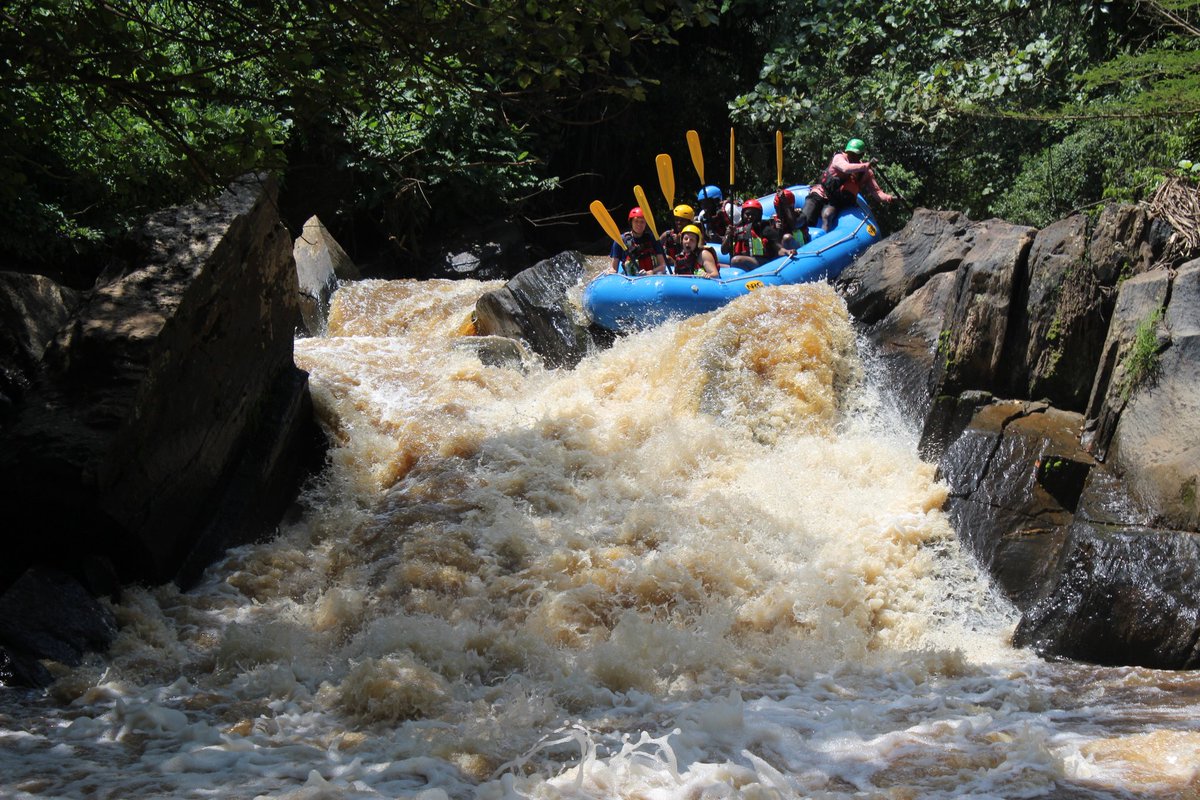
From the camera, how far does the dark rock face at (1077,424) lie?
4.68 m

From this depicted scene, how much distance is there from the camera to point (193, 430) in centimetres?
569

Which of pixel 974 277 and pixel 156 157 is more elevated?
pixel 156 157

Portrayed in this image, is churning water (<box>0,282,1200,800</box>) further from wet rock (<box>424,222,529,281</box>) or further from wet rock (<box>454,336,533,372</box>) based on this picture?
wet rock (<box>424,222,529,281</box>)

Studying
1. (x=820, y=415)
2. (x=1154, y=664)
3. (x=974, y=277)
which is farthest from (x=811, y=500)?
(x=1154, y=664)

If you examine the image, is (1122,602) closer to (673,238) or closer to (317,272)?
(673,238)

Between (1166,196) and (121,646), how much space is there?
557cm

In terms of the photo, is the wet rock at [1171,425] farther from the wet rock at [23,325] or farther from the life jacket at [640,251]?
the wet rock at [23,325]

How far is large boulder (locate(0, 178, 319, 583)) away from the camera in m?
5.04

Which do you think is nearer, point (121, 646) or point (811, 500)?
point (121, 646)

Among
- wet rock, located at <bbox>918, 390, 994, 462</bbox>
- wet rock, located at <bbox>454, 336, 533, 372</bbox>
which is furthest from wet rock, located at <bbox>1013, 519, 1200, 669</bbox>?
wet rock, located at <bbox>454, 336, 533, 372</bbox>

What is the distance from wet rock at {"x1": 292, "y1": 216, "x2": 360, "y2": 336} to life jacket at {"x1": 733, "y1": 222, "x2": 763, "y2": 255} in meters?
3.90

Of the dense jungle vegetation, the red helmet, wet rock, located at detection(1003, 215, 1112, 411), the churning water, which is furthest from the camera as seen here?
the red helmet

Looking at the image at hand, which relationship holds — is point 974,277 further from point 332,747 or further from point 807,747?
point 332,747

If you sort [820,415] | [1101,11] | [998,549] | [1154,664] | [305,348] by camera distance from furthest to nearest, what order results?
[1101,11] < [305,348] < [820,415] < [998,549] < [1154,664]
